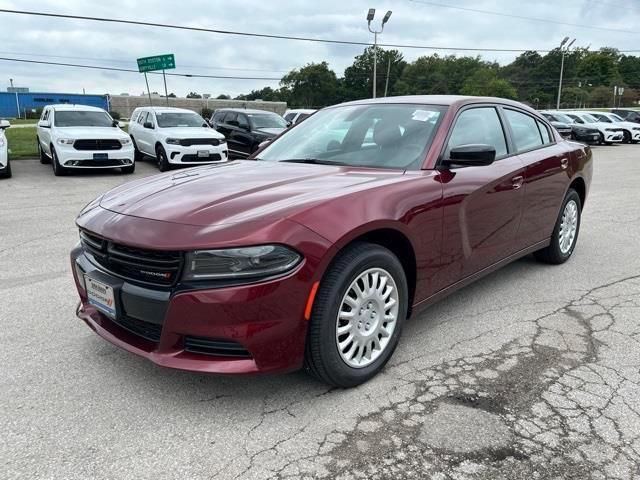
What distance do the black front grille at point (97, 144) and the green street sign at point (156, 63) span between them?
14429 mm

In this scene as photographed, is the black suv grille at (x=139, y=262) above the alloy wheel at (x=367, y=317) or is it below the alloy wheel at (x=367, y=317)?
above

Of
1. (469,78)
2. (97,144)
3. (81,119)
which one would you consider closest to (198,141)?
(97,144)

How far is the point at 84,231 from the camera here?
293cm

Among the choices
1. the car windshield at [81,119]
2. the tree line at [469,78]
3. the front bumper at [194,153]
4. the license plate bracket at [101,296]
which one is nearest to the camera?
the license plate bracket at [101,296]

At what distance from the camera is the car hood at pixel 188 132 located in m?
13.3

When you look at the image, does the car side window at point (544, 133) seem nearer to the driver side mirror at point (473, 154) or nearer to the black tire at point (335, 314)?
the driver side mirror at point (473, 154)

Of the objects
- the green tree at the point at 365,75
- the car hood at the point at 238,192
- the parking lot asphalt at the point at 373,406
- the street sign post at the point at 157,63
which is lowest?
the parking lot asphalt at the point at 373,406

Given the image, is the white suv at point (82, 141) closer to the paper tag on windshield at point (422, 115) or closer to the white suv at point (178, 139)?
the white suv at point (178, 139)

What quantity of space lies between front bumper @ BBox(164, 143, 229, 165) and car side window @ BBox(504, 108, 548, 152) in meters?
9.86

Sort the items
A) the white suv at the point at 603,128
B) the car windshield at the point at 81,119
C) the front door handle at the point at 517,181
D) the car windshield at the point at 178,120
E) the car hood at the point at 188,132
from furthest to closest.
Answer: the white suv at the point at 603,128 → the car windshield at the point at 178,120 → the car hood at the point at 188,132 → the car windshield at the point at 81,119 → the front door handle at the point at 517,181

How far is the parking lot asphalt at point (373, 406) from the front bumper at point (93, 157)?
8.69 meters

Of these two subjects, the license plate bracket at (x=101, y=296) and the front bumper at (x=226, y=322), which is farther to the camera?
the license plate bracket at (x=101, y=296)

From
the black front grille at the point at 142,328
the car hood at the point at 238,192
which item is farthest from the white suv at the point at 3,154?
the black front grille at the point at 142,328

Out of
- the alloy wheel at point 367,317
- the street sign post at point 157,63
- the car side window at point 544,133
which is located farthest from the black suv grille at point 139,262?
the street sign post at point 157,63
